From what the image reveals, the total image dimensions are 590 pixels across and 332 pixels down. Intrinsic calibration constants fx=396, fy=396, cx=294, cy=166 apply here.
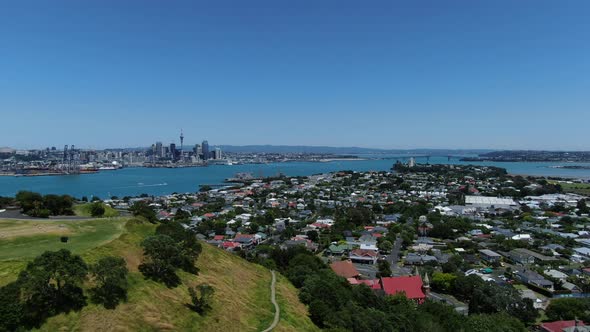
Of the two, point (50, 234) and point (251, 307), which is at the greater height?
point (50, 234)

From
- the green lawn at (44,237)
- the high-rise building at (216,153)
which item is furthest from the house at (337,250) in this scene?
the high-rise building at (216,153)

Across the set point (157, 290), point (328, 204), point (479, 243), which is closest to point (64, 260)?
point (157, 290)

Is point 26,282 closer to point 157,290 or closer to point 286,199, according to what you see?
point 157,290

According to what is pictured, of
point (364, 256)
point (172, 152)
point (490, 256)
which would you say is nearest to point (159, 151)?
point (172, 152)

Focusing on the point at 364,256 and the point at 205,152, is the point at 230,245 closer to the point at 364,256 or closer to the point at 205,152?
the point at 364,256

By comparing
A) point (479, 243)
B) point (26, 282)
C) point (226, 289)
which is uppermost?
point (26, 282)

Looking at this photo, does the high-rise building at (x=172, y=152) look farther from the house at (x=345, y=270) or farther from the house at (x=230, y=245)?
the house at (x=345, y=270)

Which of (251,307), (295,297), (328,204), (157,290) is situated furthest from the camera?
(328,204)
